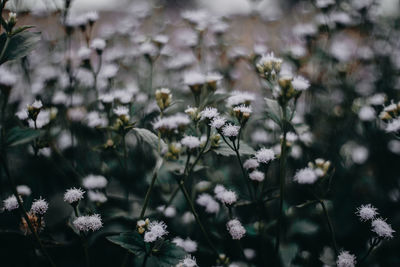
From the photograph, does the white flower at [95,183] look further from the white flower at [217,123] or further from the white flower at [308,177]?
the white flower at [308,177]

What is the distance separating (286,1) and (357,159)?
8.46 meters

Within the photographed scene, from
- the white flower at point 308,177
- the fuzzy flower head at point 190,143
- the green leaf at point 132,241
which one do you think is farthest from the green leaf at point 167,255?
the white flower at point 308,177

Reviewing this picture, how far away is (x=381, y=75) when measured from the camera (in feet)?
7.01

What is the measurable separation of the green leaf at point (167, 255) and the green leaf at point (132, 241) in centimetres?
4

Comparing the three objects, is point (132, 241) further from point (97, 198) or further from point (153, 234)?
point (97, 198)

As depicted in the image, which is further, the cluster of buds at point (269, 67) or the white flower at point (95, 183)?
the white flower at point (95, 183)

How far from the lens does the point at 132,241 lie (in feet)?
3.01

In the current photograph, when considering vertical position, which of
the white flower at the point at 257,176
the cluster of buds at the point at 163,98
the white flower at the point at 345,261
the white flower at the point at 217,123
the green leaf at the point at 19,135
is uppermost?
the green leaf at the point at 19,135

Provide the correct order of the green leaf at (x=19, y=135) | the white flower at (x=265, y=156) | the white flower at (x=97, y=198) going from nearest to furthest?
1. the green leaf at (x=19, y=135)
2. the white flower at (x=265, y=156)
3. the white flower at (x=97, y=198)

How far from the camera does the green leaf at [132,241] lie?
2.91ft

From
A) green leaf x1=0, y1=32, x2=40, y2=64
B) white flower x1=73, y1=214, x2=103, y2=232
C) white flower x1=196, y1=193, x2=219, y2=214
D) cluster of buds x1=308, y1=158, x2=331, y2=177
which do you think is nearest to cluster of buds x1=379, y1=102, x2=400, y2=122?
cluster of buds x1=308, y1=158, x2=331, y2=177

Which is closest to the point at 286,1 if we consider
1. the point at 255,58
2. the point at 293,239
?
the point at 255,58

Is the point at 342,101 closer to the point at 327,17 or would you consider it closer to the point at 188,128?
the point at 327,17

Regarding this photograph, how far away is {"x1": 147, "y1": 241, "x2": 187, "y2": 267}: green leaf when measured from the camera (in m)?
0.90
